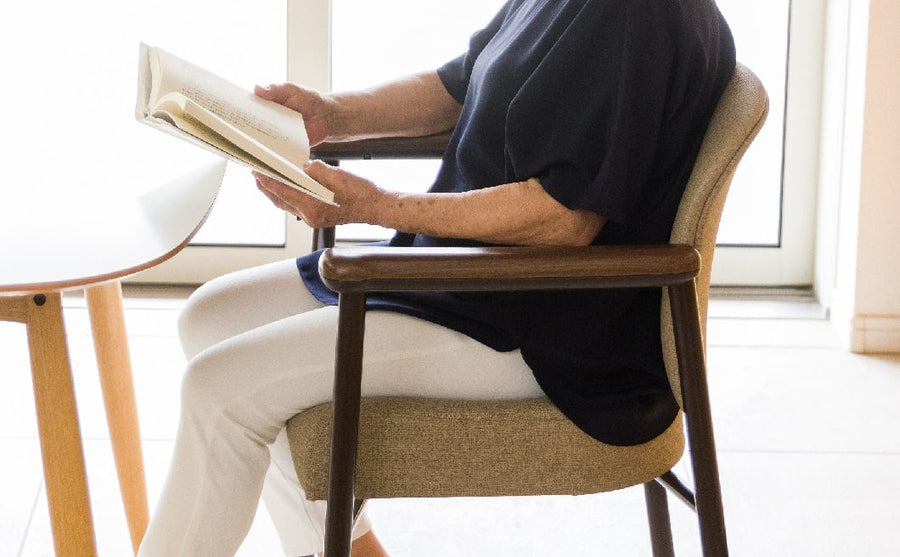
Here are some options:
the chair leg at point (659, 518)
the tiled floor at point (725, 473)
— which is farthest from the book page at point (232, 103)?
the tiled floor at point (725, 473)

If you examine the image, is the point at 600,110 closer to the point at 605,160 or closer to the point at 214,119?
the point at 605,160

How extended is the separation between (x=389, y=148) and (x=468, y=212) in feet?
1.35

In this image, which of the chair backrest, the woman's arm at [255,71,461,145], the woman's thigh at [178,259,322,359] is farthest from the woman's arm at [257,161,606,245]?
the woman's arm at [255,71,461,145]

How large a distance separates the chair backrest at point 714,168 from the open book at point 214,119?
1.25 ft

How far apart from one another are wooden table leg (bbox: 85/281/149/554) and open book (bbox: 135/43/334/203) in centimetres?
47

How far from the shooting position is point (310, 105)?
1.59m

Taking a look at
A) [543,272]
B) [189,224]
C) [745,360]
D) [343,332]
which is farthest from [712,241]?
[745,360]

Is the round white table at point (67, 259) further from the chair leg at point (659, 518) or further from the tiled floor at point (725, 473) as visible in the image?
the chair leg at point (659, 518)

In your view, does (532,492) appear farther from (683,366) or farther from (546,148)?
(546,148)

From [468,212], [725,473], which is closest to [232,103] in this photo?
[468,212]

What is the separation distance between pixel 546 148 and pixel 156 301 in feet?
6.67

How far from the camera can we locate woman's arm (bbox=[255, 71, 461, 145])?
1.62 m

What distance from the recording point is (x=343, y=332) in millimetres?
1102

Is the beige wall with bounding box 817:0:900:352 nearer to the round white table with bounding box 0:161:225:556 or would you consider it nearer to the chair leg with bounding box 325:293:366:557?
the round white table with bounding box 0:161:225:556
